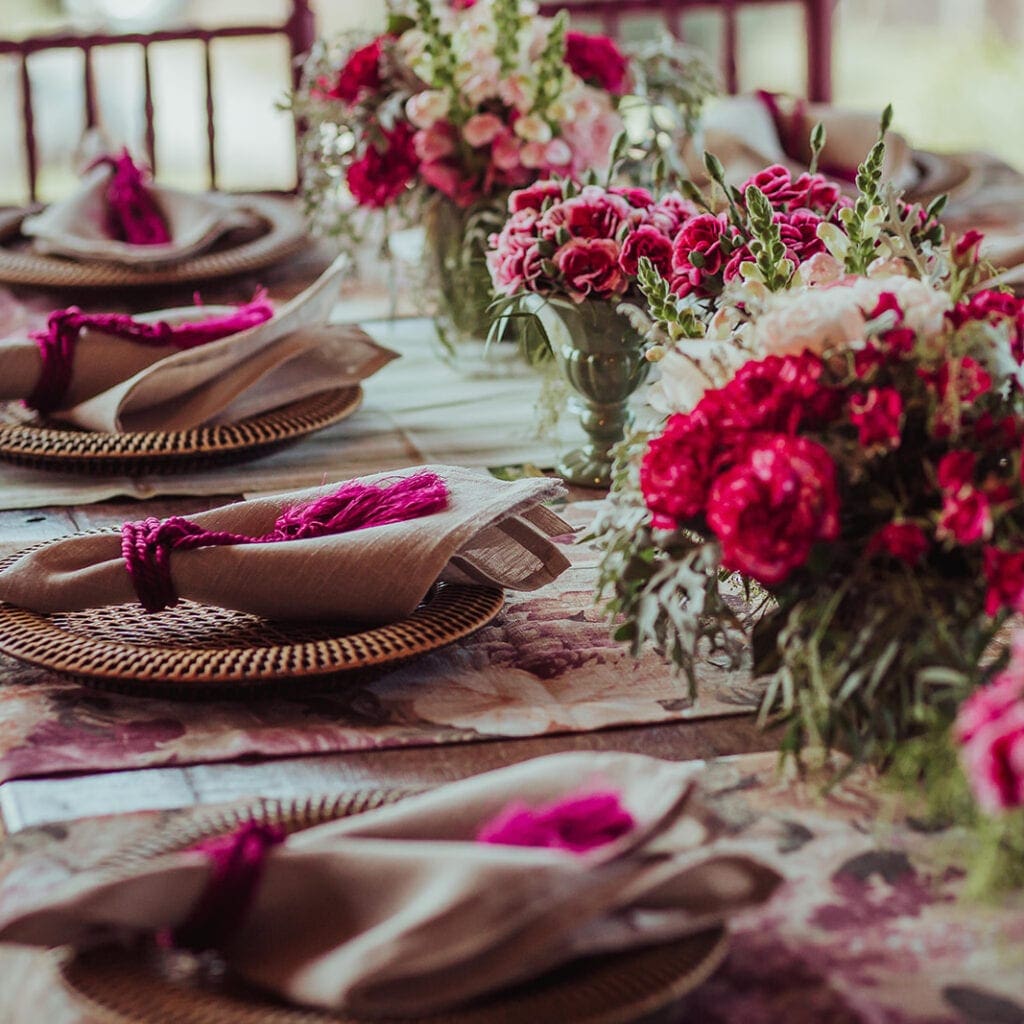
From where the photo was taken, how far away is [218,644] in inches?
40.5

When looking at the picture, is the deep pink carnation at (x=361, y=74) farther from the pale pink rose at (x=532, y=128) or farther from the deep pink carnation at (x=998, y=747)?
the deep pink carnation at (x=998, y=747)

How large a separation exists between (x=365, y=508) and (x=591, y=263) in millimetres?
308

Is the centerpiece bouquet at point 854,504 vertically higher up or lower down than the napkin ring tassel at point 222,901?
higher up

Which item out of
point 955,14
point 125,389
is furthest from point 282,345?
point 955,14

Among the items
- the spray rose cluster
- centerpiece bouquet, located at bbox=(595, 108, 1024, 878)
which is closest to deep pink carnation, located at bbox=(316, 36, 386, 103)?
the spray rose cluster

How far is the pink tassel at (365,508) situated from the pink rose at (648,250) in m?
0.26

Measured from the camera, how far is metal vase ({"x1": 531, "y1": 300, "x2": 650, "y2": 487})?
1337 millimetres

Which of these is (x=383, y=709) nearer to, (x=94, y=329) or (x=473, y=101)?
(x=94, y=329)

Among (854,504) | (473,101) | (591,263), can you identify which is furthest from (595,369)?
(854,504)

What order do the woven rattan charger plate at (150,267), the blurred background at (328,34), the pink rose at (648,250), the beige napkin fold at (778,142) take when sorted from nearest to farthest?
the pink rose at (648,250) < the woven rattan charger plate at (150,267) < the beige napkin fold at (778,142) < the blurred background at (328,34)

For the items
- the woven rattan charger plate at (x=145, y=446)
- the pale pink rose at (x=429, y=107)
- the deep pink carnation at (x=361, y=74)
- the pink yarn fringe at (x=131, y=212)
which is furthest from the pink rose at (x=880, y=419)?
the pink yarn fringe at (x=131, y=212)

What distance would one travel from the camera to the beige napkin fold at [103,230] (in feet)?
6.35

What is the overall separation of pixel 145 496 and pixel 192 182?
4.40m

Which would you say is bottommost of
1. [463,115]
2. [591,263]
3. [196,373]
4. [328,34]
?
[196,373]
